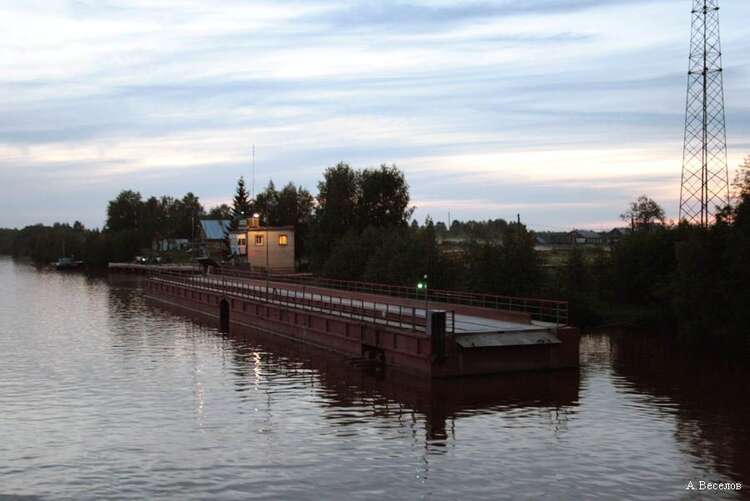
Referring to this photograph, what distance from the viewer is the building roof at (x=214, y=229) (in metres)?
174

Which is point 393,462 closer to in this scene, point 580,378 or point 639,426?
point 639,426

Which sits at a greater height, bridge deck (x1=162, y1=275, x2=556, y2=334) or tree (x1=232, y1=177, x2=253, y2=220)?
tree (x1=232, y1=177, x2=253, y2=220)

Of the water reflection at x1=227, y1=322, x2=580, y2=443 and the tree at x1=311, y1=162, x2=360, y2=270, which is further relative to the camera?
the tree at x1=311, y1=162, x2=360, y2=270

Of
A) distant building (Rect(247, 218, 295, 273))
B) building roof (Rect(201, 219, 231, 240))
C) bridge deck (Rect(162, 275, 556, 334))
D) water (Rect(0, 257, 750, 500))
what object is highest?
building roof (Rect(201, 219, 231, 240))

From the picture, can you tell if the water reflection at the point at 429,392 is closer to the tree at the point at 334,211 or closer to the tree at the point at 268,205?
the tree at the point at 334,211

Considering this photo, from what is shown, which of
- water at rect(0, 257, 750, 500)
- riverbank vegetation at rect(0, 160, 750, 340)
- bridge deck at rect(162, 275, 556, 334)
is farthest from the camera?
riverbank vegetation at rect(0, 160, 750, 340)

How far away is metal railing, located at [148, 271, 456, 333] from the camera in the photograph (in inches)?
1636

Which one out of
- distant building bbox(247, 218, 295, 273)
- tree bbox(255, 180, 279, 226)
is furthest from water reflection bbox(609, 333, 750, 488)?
tree bbox(255, 180, 279, 226)

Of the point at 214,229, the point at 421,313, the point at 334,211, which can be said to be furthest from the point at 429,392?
the point at 214,229

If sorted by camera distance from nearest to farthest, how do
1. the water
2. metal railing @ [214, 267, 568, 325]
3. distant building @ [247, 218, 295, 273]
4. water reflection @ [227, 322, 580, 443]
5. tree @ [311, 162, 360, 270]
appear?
1. the water
2. water reflection @ [227, 322, 580, 443]
3. metal railing @ [214, 267, 568, 325]
4. tree @ [311, 162, 360, 270]
5. distant building @ [247, 218, 295, 273]

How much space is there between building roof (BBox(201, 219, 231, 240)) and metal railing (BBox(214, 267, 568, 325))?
70.3m

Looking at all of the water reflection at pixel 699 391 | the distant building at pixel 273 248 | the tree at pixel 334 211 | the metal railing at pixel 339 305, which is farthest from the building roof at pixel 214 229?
the water reflection at pixel 699 391

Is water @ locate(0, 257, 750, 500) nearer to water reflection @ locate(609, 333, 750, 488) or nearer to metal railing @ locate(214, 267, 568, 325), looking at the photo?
water reflection @ locate(609, 333, 750, 488)

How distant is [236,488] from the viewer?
22.3 meters
